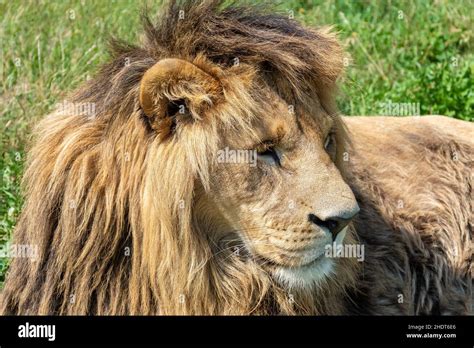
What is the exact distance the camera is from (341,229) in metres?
4.25

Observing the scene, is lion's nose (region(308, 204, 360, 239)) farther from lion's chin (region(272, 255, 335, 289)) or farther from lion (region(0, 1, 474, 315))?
lion's chin (region(272, 255, 335, 289))

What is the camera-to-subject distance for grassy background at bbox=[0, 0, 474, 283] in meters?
7.16

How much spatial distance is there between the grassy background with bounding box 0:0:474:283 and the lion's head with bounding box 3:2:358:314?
5.26 feet

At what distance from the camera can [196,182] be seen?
4.28 m

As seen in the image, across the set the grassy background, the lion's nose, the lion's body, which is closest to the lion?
the lion's nose

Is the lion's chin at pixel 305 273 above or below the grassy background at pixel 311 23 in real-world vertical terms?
below

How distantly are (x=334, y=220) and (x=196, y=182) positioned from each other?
593 mm

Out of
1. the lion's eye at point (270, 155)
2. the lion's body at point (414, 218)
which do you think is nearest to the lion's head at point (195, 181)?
the lion's eye at point (270, 155)

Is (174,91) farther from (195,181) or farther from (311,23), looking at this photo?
(311,23)

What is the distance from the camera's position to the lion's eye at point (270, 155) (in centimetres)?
431

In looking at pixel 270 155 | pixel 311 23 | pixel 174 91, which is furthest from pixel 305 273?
pixel 311 23

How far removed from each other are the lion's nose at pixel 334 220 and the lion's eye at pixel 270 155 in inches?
11.6

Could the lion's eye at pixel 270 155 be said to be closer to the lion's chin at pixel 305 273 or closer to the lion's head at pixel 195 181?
the lion's head at pixel 195 181

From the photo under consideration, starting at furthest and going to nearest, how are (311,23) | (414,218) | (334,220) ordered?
(311,23), (414,218), (334,220)
